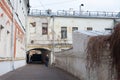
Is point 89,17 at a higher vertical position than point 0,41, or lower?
higher

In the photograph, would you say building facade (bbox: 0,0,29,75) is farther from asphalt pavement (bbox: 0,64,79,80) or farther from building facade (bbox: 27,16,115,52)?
building facade (bbox: 27,16,115,52)

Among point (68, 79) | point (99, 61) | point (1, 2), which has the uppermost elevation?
point (1, 2)

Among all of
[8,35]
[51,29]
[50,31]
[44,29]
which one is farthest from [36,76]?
[44,29]

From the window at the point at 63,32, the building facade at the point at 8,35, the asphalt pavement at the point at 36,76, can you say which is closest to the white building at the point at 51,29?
the window at the point at 63,32

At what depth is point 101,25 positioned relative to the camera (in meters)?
49.2

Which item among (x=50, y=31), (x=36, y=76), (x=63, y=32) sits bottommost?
(x=36, y=76)

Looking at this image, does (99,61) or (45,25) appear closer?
(99,61)

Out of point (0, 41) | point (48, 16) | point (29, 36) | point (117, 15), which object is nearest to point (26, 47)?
point (29, 36)

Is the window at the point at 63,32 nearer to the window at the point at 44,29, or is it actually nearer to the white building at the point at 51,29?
the white building at the point at 51,29

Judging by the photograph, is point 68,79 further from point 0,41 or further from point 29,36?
point 29,36

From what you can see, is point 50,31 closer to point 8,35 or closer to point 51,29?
point 51,29

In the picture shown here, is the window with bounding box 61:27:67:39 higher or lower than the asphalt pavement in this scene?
higher

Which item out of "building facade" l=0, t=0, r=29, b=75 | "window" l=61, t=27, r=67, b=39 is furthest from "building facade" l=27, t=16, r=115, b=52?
"building facade" l=0, t=0, r=29, b=75

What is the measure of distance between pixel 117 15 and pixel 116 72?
4268 cm
